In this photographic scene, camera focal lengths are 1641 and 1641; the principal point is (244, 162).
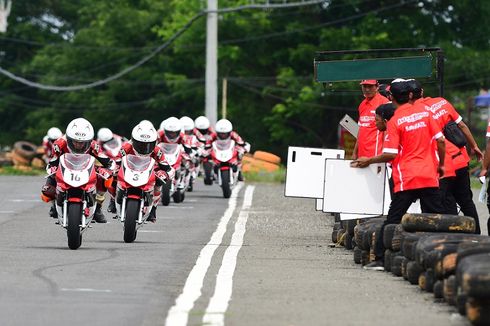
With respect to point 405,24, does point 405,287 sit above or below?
below

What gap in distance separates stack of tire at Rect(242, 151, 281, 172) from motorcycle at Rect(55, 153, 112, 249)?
94.3 ft

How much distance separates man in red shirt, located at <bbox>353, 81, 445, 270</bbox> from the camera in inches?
592

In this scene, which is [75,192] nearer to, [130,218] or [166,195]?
[130,218]

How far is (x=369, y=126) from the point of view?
18.6m

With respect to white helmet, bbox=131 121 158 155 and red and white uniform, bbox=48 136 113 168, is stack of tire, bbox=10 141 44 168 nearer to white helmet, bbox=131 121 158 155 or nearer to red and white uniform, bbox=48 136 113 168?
white helmet, bbox=131 121 158 155

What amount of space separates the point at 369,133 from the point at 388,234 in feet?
13.0

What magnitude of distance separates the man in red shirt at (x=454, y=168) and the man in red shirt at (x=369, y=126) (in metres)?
1.38

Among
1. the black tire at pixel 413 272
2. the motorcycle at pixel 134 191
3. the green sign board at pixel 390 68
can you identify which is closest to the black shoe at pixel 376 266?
the black tire at pixel 413 272

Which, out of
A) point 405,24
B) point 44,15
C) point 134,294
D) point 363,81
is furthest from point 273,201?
point 44,15

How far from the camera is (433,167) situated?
15.1 m

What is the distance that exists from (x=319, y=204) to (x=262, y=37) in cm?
5224

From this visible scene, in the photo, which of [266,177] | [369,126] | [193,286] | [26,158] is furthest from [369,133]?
[26,158]

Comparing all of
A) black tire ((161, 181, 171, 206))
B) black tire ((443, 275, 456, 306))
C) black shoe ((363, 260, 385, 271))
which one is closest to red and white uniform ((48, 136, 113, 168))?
black shoe ((363, 260, 385, 271))

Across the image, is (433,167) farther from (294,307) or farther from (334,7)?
(334,7)
